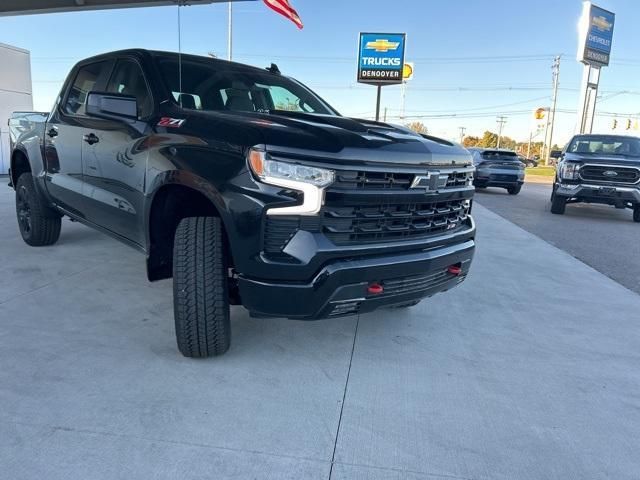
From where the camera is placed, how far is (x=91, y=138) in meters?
3.63

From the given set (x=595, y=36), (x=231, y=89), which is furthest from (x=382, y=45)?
(x=595, y=36)

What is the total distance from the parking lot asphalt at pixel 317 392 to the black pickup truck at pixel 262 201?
44 centimetres

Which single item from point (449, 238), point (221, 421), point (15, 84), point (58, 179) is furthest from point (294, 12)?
point (221, 421)

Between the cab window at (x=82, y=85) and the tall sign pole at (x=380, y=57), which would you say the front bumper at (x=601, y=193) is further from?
the tall sign pole at (x=380, y=57)

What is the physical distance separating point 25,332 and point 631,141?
11782mm

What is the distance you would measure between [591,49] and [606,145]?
2344cm

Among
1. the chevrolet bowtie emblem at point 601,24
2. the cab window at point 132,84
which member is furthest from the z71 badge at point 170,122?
the chevrolet bowtie emblem at point 601,24

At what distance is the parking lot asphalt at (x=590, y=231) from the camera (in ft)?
19.8

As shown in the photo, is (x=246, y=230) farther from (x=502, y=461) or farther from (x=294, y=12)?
(x=294, y=12)

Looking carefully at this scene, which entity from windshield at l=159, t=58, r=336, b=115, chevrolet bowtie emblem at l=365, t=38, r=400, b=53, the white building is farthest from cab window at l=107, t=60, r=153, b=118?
chevrolet bowtie emblem at l=365, t=38, r=400, b=53

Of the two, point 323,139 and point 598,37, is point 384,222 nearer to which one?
point 323,139

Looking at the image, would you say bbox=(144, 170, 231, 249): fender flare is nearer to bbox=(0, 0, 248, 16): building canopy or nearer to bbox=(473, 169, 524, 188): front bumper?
bbox=(0, 0, 248, 16): building canopy

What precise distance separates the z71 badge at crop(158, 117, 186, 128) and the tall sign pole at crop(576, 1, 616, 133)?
97.4ft

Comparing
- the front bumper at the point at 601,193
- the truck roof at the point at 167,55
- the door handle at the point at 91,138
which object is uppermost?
the truck roof at the point at 167,55
